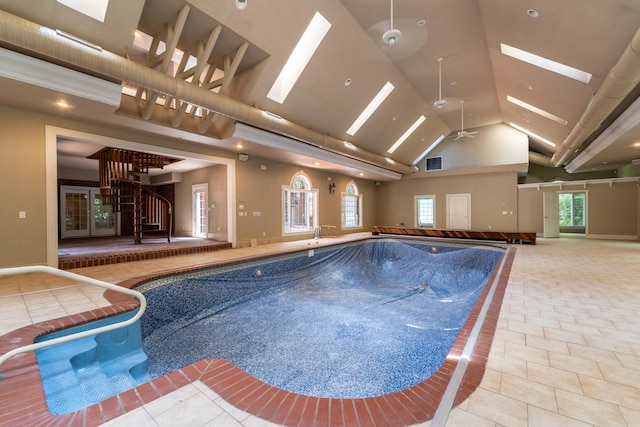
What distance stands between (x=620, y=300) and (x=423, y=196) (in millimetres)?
9795

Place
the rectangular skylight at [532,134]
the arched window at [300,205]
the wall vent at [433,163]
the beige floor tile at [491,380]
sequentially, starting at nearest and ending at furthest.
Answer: the beige floor tile at [491,380] < the arched window at [300,205] < the rectangular skylight at [532,134] < the wall vent at [433,163]

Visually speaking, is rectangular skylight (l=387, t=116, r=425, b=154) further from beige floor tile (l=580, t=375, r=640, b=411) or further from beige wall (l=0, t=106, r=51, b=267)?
beige wall (l=0, t=106, r=51, b=267)

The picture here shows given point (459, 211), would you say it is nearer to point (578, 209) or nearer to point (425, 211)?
point (425, 211)

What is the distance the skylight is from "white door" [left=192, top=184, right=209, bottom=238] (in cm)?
568

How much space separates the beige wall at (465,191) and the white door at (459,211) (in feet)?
0.52

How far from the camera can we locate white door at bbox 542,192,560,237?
32.4ft

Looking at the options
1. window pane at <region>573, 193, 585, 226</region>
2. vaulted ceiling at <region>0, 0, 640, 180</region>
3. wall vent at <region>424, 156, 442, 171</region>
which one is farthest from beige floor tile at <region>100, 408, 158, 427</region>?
window pane at <region>573, 193, 585, 226</region>

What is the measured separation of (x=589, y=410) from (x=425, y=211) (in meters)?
11.9

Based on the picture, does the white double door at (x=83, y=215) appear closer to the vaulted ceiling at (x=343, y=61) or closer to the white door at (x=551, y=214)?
the vaulted ceiling at (x=343, y=61)

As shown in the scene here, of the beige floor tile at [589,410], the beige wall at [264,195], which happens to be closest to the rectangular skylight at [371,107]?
the beige wall at [264,195]

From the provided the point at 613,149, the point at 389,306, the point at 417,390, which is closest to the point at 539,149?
the point at 613,149

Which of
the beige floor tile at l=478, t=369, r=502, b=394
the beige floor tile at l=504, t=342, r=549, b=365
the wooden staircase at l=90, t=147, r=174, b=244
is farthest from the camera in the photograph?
the wooden staircase at l=90, t=147, r=174, b=244

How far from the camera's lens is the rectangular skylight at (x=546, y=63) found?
476cm

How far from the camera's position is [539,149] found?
11422mm
